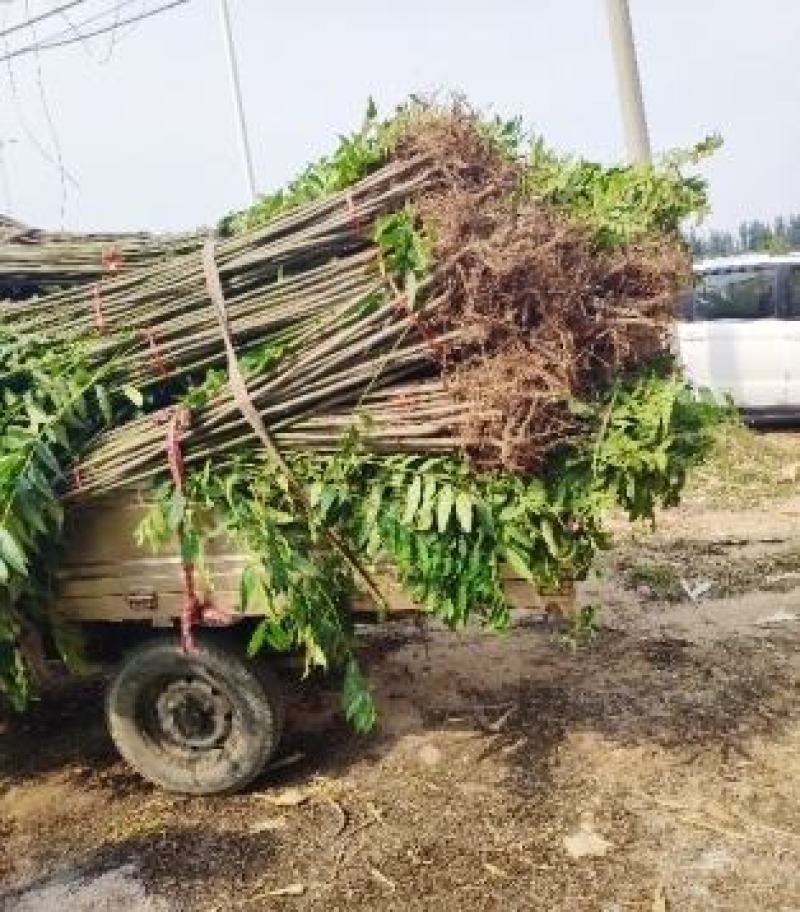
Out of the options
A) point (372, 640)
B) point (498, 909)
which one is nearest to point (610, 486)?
point (498, 909)

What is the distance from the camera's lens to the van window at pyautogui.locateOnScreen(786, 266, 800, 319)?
9.02 m

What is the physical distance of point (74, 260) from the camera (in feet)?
13.0

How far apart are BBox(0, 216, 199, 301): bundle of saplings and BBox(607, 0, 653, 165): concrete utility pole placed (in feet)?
20.4

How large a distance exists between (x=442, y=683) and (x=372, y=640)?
0.64 metres

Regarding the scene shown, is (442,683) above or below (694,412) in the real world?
below

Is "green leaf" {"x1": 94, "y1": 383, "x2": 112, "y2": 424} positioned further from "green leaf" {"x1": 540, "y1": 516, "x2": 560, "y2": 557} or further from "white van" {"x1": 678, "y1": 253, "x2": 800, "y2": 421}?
"white van" {"x1": 678, "y1": 253, "x2": 800, "y2": 421}

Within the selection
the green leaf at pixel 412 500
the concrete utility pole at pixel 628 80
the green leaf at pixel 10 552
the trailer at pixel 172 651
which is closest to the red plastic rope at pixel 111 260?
the trailer at pixel 172 651

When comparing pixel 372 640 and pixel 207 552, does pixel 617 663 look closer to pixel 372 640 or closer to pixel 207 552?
pixel 372 640

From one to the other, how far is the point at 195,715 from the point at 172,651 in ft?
0.97

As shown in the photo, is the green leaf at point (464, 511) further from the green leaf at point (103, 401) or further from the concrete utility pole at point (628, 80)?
the concrete utility pole at point (628, 80)

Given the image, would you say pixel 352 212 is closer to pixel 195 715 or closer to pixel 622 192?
pixel 622 192

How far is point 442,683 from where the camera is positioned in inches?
183

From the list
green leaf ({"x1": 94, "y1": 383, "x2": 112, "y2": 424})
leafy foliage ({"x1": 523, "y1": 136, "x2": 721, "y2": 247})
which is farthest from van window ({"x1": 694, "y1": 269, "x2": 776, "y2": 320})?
green leaf ({"x1": 94, "y1": 383, "x2": 112, "y2": 424})

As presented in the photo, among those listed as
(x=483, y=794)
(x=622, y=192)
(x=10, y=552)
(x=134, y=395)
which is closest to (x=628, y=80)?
(x=622, y=192)
